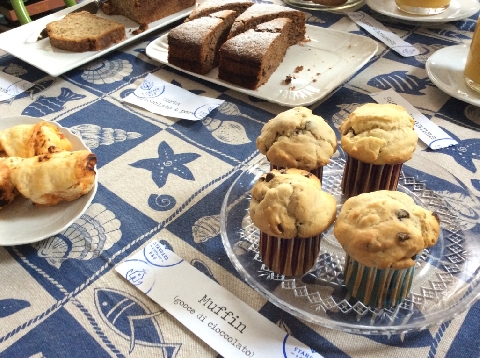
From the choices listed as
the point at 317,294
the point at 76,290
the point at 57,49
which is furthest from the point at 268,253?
the point at 57,49

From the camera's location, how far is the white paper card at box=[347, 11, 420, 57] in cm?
146

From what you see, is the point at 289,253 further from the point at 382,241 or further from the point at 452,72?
the point at 452,72

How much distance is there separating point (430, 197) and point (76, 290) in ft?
2.26

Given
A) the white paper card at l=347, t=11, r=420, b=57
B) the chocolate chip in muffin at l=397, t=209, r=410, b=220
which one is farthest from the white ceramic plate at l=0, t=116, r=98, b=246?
the white paper card at l=347, t=11, r=420, b=57

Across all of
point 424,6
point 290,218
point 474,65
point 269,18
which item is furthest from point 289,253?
point 424,6

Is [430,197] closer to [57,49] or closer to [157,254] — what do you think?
[157,254]

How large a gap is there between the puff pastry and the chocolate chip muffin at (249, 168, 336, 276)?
331 millimetres

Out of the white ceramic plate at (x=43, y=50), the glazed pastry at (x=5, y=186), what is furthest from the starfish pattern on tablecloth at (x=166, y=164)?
the white ceramic plate at (x=43, y=50)

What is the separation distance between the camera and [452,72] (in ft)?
4.10

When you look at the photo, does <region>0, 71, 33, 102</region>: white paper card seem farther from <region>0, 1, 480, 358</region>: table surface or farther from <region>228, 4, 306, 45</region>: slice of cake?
<region>228, 4, 306, 45</region>: slice of cake

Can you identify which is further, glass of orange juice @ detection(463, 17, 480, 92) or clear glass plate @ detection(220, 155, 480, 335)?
glass of orange juice @ detection(463, 17, 480, 92)

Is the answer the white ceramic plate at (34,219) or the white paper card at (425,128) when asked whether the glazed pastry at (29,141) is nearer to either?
the white ceramic plate at (34,219)

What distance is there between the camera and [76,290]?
0.74 meters

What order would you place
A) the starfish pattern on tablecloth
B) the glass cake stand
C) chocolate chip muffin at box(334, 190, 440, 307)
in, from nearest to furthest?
chocolate chip muffin at box(334, 190, 440, 307) → the starfish pattern on tablecloth → the glass cake stand
